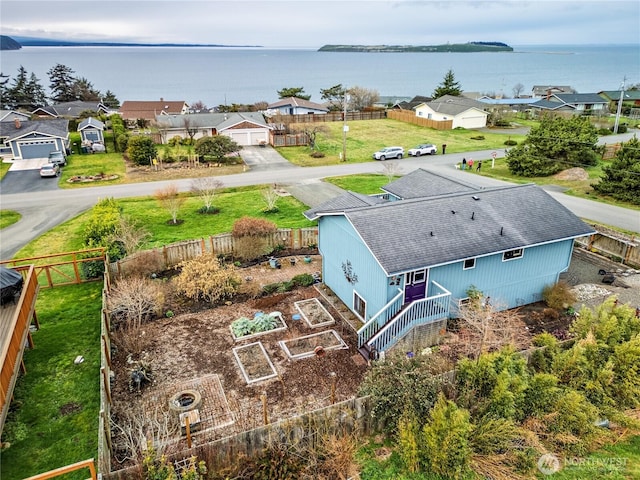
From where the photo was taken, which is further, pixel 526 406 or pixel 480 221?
pixel 480 221

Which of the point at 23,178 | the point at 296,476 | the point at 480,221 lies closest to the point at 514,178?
the point at 480,221

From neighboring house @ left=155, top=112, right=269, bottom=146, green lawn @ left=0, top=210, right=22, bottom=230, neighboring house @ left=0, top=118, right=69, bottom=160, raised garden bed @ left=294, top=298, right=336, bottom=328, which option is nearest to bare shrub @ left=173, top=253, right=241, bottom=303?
raised garden bed @ left=294, top=298, right=336, bottom=328

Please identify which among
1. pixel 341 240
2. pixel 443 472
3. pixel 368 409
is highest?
pixel 341 240

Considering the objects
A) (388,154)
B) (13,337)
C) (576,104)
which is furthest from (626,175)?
(576,104)

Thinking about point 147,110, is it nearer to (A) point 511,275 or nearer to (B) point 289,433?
(A) point 511,275

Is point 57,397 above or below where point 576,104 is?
below

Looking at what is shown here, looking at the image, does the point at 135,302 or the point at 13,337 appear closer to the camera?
the point at 13,337

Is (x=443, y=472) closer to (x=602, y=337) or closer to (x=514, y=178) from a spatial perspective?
(x=602, y=337)
